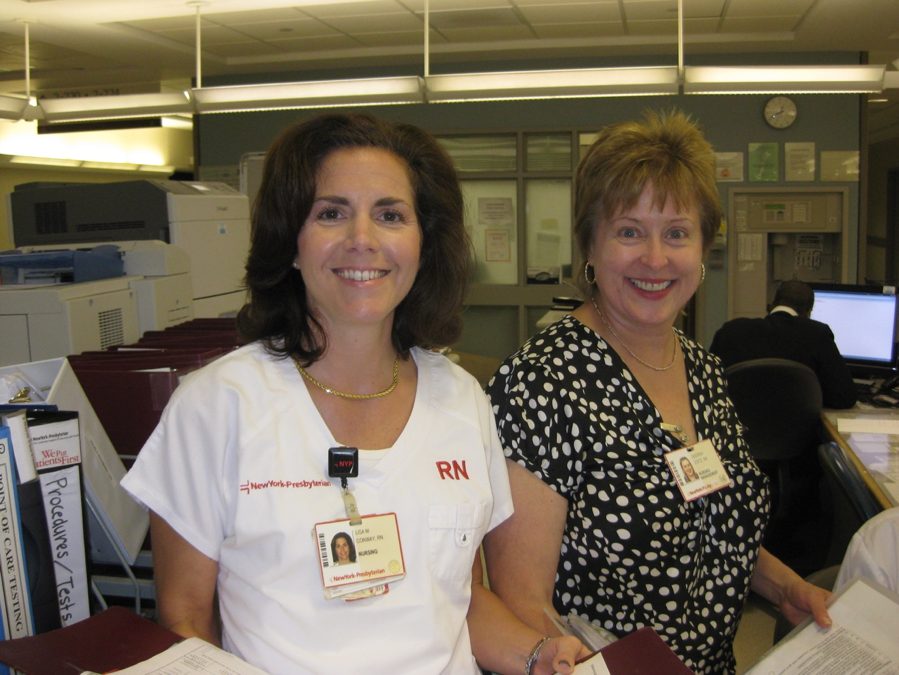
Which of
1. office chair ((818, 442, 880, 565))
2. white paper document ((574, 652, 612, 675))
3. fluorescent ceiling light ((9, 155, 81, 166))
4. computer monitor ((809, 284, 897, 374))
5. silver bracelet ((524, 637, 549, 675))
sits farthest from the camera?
fluorescent ceiling light ((9, 155, 81, 166))

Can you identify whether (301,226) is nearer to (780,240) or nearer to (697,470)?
(697,470)

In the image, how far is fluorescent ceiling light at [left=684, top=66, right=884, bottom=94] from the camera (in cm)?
372

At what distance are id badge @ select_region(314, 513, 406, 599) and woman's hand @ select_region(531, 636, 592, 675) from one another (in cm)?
26

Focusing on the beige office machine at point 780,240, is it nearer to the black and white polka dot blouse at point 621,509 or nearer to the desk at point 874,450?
the desk at point 874,450

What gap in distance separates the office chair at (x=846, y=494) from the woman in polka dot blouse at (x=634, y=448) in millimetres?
806

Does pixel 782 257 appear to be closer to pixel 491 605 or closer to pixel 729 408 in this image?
pixel 729 408

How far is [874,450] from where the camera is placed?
8.27 feet

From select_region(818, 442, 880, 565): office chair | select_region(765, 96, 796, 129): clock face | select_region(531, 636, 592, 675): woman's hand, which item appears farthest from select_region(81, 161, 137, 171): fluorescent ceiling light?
select_region(531, 636, 592, 675): woman's hand

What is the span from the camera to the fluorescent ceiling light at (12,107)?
433 cm

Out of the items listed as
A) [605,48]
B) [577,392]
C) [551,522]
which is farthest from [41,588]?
[605,48]

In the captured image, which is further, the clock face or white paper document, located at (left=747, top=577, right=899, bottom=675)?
the clock face

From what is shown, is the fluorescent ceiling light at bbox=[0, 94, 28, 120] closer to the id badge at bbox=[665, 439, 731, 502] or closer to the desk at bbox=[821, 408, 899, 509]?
the id badge at bbox=[665, 439, 731, 502]

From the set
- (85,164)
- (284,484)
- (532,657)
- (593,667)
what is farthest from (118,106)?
(85,164)

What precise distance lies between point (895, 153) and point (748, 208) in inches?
262
